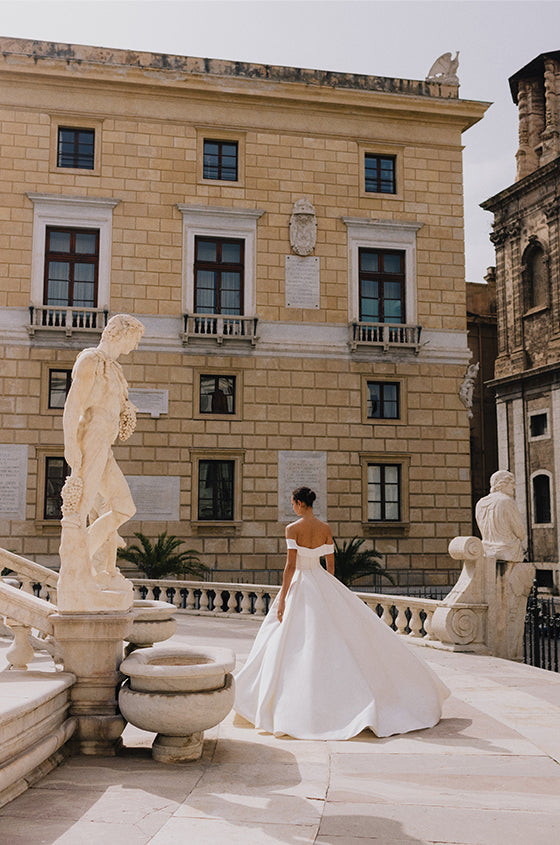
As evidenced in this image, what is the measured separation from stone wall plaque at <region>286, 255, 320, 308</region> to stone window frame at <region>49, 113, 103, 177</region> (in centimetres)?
582

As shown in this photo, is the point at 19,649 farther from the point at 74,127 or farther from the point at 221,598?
the point at 74,127

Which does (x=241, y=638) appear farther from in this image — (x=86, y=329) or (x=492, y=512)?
(x=86, y=329)

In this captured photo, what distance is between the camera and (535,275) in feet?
119

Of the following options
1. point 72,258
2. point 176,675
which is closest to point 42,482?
point 72,258

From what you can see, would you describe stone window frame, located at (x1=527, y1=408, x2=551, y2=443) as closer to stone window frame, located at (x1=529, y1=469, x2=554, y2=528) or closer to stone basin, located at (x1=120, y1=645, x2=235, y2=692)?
stone window frame, located at (x1=529, y1=469, x2=554, y2=528)

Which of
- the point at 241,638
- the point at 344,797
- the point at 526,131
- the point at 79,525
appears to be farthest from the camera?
the point at 526,131

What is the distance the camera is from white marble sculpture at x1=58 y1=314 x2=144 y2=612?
608cm

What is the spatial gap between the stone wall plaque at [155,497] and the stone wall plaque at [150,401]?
1.71m

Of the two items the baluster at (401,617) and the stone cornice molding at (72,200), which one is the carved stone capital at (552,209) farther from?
the baluster at (401,617)

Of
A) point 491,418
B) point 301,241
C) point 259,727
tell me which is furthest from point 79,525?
point 491,418

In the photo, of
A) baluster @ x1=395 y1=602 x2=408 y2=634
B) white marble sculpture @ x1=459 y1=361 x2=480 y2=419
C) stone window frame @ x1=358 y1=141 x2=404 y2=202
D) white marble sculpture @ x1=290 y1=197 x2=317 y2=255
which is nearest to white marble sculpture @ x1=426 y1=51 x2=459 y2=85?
stone window frame @ x1=358 y1=141 x2=404 y2=202

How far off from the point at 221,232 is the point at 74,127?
4844 mm

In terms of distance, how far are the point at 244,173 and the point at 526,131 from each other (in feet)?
65.1

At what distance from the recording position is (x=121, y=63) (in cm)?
2252
